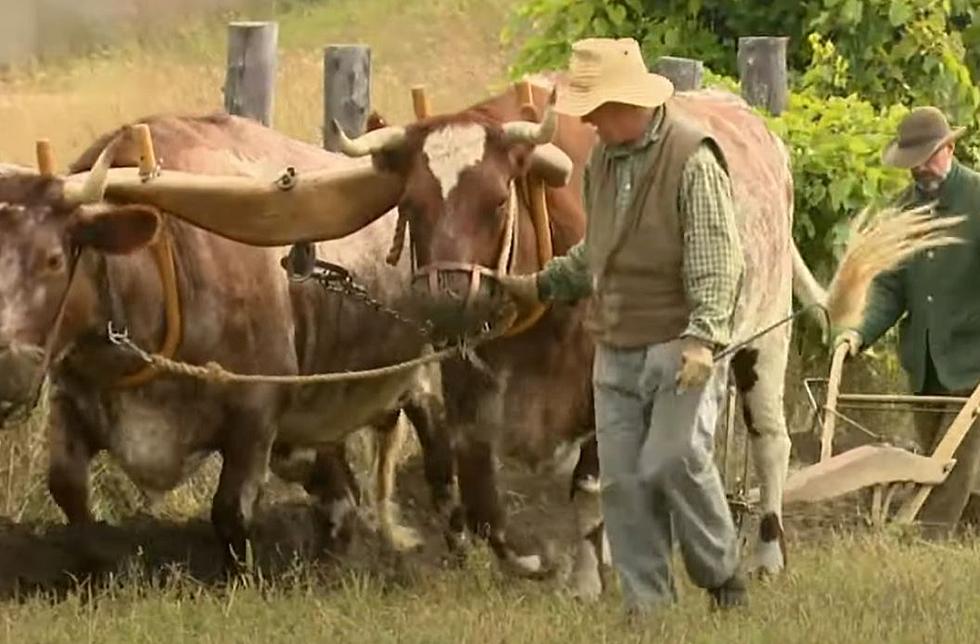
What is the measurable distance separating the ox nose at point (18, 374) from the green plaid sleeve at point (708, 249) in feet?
7.20

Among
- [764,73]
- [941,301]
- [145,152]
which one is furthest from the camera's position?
[764,73]

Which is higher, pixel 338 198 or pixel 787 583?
pixel 338 198

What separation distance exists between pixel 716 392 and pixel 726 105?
8.97ft

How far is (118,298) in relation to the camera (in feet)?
25.8

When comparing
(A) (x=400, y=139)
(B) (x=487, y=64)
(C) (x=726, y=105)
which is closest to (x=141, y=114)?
(C) (x=726, y=105)

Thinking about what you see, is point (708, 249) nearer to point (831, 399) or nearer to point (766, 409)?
point (766, 409)

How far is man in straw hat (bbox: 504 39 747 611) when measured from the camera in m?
6.70

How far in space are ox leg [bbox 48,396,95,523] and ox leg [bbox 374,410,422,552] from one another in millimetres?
1626

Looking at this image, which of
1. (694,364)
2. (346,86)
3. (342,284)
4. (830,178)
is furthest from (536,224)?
(830,178)

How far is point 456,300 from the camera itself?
24.3 feet

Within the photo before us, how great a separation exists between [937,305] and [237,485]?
3568mm

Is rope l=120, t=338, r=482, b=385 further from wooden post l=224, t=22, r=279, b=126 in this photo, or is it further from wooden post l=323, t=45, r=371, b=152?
wooden post l=323, t=45, r=371, b=152

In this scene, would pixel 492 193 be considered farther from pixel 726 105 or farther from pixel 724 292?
pixel 726 105

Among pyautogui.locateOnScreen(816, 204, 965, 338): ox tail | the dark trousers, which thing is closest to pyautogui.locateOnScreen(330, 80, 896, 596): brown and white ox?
pyautogui.locateOnScreen(816, 204, 965, 338): ox tail
